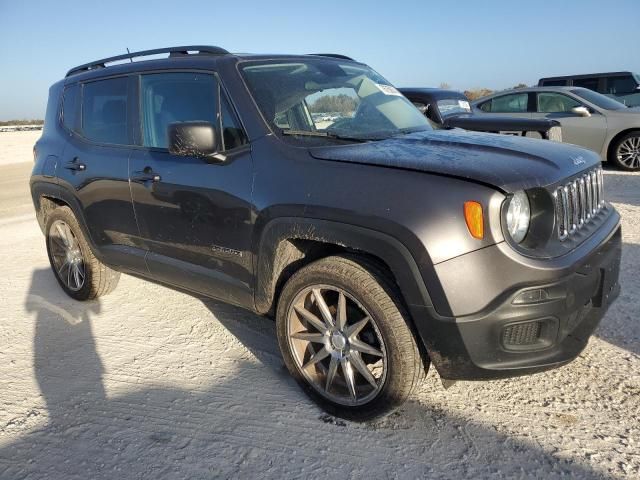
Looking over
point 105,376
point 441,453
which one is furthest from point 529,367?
point 105,376

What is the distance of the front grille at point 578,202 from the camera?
2.50 m

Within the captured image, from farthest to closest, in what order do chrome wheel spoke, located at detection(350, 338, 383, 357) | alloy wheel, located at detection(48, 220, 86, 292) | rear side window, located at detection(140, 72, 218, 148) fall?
alloy wheel, located at detection(48, 220, 86, 292), rear side window, located at detection(140, 72, 218, 148), chrome wheel spoke, located at detection(350, 338, 383, 357)

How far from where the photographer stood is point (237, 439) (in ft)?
8.70

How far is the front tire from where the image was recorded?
98.1 inches

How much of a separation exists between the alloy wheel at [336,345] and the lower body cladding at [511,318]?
360 mm

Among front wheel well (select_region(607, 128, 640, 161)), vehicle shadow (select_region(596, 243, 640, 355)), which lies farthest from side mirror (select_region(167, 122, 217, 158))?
front wheel well (select_region(607, 128, 640, 161))

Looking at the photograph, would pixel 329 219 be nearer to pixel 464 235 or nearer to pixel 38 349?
pixel 464 235

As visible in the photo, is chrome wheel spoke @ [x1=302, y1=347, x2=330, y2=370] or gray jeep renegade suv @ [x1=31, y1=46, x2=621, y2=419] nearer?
gray jeep renegade suv @ [x1=31, y1=46, x2=621, y2=419]

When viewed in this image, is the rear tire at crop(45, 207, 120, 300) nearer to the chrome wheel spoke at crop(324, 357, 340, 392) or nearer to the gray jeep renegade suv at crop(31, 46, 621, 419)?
the gray jeep renegade suv at crop(31, 46, 621, 419)

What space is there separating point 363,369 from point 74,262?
3.16m

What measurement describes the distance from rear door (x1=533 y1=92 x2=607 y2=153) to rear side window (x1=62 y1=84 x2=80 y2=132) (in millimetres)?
8542

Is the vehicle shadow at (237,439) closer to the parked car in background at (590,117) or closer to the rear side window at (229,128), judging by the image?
the rear side window at (229,128)

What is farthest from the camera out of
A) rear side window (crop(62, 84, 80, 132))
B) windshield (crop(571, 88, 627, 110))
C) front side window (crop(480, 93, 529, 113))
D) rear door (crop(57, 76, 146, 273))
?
front side window (crop(480, 93, 529, 113))

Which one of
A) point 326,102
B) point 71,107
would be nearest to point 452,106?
point 326,102
